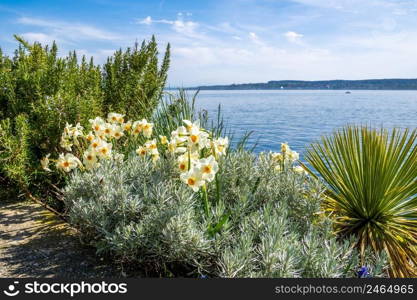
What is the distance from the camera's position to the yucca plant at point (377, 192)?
3.48 m

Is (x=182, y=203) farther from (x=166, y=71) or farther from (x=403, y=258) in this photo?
(x=166, y=71)

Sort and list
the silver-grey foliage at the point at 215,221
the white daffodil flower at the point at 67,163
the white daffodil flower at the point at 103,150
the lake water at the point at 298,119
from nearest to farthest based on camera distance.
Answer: the silver-grey foliage at the point at 215,221 < the white daffodil flower at the point at 103,150 < the white daffodil flower at the point at 67,163 < the lake water at the point at 298,119

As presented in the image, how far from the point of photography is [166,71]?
6566mm

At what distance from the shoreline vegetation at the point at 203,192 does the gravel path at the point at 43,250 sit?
124 mm

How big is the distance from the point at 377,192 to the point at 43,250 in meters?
3.01

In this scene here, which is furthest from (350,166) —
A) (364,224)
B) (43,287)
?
(43,287)

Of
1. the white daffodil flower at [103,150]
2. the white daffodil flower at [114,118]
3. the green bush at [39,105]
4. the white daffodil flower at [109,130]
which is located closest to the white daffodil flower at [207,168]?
the white daffodil flower at [103,150]

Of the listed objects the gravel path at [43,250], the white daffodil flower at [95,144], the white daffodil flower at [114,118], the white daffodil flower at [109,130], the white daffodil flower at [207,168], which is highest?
the white daffodil flower at [114,118]

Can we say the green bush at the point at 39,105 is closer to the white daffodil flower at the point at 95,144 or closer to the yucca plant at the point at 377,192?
the white daffodil flower at the point at 95,144

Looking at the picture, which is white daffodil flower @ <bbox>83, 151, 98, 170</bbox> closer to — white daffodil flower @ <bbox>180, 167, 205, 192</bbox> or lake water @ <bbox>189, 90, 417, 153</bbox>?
white daffodil flower @ <bbox>180, 167, 205, 192</bbox>

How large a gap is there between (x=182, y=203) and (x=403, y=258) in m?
2.19

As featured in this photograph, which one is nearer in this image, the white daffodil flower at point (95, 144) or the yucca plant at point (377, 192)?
the white daffodil flower at point (95, 144)

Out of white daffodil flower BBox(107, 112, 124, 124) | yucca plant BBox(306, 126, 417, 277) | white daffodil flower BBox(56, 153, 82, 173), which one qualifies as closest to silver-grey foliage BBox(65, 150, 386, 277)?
white daffodil flower BBox(56, 153, 82, 173)

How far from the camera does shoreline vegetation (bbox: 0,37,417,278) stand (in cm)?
223
